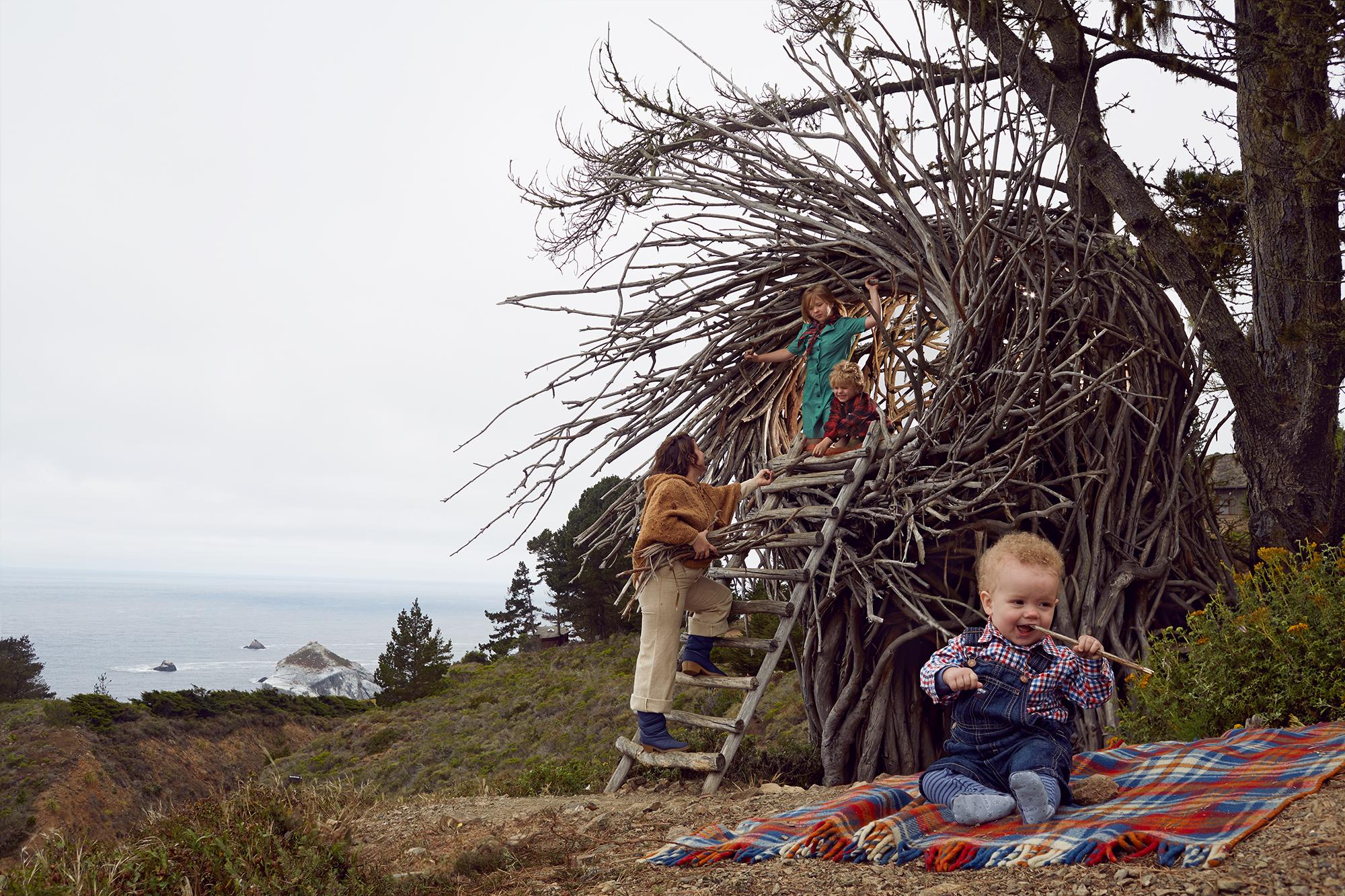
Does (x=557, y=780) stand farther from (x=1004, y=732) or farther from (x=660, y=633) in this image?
(x=1004, y=732)

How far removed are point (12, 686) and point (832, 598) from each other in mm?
27822

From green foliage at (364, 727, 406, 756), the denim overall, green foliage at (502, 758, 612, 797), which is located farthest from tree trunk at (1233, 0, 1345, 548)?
green foliage at (364, 727, 406, 756)

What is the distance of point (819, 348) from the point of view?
643 cm

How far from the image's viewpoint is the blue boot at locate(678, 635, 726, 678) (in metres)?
5.66

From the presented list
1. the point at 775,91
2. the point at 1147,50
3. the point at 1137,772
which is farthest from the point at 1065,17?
the point at 1137,772

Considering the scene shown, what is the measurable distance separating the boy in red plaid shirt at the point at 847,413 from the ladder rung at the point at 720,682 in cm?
156

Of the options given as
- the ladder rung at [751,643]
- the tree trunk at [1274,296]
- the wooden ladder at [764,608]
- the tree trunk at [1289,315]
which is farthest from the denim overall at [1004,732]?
the tree trunk at [1289,315]

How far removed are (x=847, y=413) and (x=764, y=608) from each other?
143cm

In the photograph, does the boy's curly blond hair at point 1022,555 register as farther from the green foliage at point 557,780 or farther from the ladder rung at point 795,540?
the green foliage at point 557,780

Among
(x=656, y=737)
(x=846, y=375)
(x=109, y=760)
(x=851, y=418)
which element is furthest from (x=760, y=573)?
(x=109, y=760)

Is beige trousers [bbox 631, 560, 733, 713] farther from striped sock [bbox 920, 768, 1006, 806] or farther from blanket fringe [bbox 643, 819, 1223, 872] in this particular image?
striped sock [bbox 920, 768, 1006, 806]

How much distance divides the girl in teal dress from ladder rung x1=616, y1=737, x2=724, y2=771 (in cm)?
221

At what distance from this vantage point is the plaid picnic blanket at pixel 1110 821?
2645 mm

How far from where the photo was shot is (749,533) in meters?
5.78
